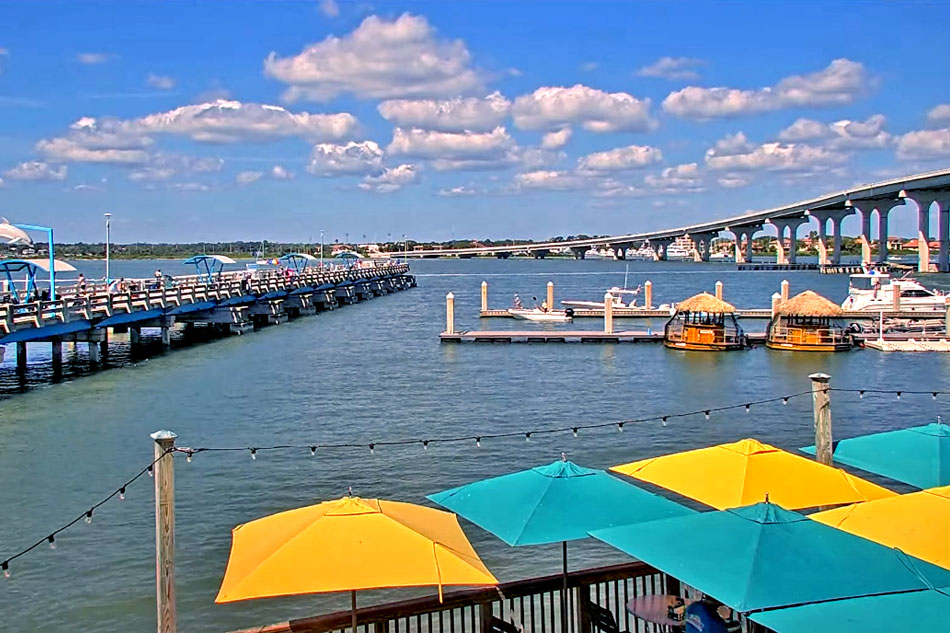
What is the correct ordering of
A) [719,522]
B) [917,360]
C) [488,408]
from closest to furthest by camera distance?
[719,522], [488,408], [917,360]

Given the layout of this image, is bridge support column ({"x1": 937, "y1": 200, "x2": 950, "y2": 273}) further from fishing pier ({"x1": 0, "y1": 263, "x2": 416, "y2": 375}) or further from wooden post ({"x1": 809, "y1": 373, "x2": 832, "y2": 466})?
wooden post ({"x1": 809, "y1": 373, "x2": 832, "y2": 466})

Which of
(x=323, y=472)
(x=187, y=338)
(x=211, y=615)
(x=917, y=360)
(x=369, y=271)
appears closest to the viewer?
(x=211, y=615)

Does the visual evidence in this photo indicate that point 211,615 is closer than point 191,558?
Yes

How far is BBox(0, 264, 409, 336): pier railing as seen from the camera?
105 ft

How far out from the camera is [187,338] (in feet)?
170

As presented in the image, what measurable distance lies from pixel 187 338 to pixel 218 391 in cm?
1871

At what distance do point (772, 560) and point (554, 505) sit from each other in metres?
2.58

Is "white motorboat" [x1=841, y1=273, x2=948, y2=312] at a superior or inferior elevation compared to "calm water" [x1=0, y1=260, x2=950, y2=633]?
superior

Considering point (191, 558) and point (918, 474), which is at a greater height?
point (918, 474)

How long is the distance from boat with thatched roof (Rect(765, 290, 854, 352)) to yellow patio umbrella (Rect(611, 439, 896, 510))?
3441 cm

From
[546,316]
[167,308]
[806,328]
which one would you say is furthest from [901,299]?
[167,308]

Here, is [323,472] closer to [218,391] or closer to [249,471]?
[249,471]

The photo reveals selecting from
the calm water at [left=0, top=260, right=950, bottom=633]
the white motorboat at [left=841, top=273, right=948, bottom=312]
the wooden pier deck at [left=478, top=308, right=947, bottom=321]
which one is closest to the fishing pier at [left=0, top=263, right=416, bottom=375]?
the calm water at [left=0, top=260, right=950, bottom=633]

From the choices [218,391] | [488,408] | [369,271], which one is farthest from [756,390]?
[369,271]
